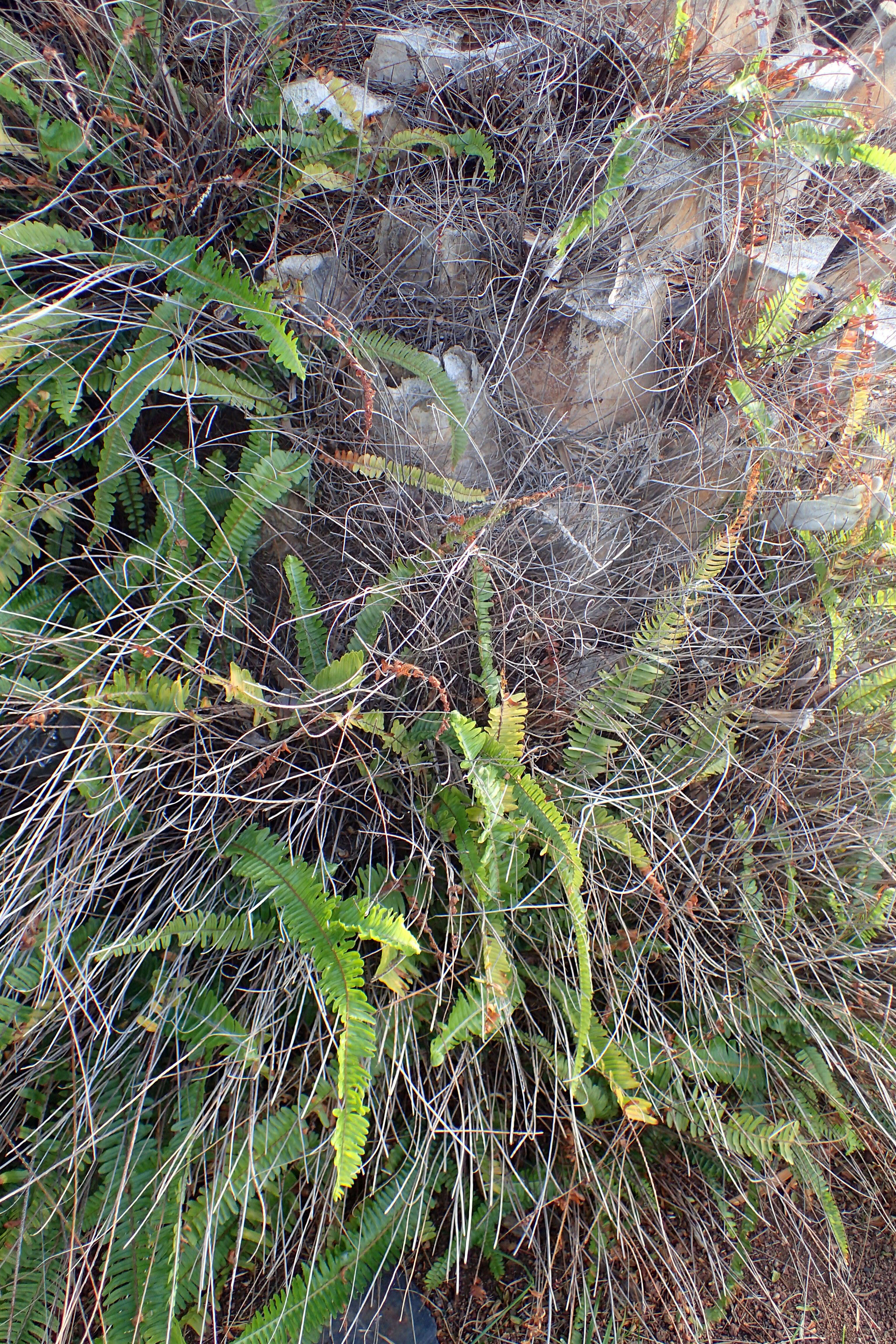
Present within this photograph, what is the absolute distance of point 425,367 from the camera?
1.98 metres

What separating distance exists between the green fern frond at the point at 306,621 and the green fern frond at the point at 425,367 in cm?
55

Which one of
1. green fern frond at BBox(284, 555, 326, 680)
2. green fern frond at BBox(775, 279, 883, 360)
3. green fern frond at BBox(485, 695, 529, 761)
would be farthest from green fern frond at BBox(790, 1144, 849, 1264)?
green fern frond at BBox(775, 279, 883, 360)

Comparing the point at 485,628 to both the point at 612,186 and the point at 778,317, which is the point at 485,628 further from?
the point at 778,317

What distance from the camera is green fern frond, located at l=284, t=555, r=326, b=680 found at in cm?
181

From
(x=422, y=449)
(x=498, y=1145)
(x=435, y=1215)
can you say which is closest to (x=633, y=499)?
(x=422, y=449)

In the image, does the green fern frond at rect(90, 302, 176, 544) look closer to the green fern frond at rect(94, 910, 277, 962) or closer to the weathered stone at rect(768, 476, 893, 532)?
the green fern frond at rect(94, 910, 277, 962)

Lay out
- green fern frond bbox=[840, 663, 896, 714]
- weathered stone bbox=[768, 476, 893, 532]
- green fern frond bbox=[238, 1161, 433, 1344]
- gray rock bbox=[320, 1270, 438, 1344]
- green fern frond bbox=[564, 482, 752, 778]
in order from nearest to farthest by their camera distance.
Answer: green fern frond bbox=[238, 1161, 433, 1344] < gray rock bbox=[320, 1270, 438, 1344] < green fern frond bbox=[564, 482, 752, 778] < green fern frond bbox=[840, 663, 896, 714] < weathered stone bbox=[768, 476, 893, 532]

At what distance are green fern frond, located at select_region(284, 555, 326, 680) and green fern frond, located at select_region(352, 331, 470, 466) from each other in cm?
55

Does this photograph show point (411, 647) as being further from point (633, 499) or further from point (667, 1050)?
point (667, 1050)

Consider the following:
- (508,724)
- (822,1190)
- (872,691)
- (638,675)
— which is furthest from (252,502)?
(822,1190)

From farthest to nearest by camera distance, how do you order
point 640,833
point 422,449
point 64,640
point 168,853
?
point 422,449, point 640,833, point 168,853, point 64,640

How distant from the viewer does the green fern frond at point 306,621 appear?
5.95 ft

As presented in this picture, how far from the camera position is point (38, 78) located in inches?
66.4

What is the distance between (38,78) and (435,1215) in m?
2.86
